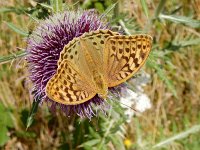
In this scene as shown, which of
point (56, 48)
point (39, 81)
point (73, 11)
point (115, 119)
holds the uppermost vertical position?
point (73, 11)

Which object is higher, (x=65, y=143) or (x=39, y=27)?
(x=39, y=27)

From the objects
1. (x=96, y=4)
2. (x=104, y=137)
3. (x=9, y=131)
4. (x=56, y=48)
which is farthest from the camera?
(x=9, y=131)

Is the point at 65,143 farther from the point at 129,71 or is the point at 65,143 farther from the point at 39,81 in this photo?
the point at 129,71

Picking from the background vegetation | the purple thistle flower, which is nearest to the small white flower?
A: the background vegetation

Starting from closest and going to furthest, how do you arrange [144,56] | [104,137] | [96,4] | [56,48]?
[144,56], [56,48], [104,137], [96,4]

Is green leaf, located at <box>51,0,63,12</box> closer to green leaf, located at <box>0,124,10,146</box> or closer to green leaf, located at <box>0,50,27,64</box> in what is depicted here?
green leaf, located at <box>0,50,27,64</box>

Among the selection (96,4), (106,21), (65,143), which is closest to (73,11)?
(106,21)

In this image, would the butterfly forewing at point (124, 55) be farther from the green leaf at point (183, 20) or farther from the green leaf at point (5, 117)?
the green leaf at point (5, 117)
